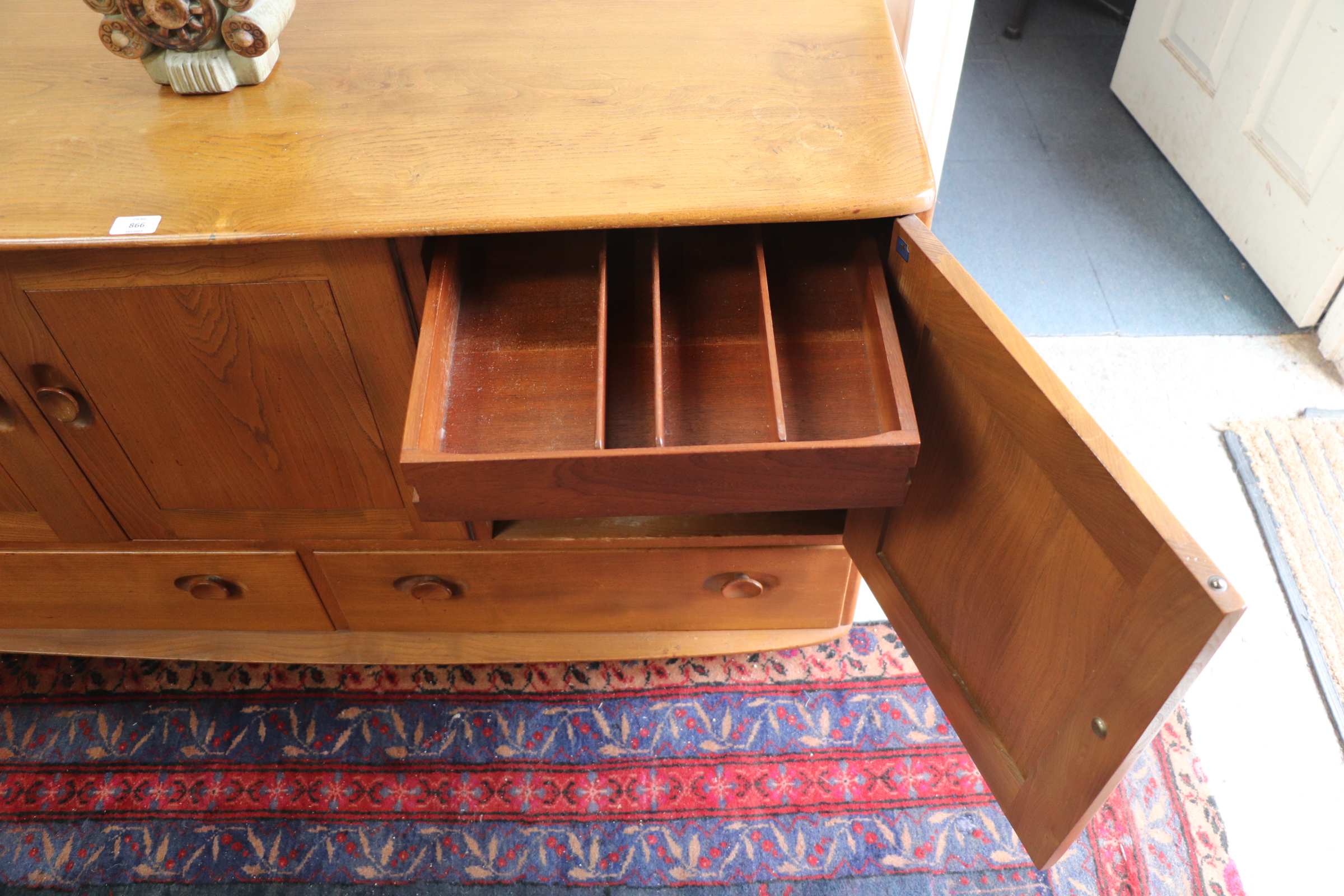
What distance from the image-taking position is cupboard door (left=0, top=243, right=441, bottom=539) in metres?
0.86

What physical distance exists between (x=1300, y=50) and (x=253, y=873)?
7.12 feet

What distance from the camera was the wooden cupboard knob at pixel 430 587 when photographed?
1174 mm

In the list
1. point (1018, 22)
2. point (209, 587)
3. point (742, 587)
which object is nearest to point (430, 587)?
point (209, 587)

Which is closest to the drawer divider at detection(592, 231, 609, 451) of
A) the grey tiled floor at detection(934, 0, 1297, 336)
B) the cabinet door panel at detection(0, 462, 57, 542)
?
the cabinet door panel at detection(0, 462, 57, 542)

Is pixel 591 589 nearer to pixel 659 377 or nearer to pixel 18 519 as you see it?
pixel 659 377

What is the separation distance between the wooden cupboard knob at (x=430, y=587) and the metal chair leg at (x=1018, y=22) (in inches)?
86.6

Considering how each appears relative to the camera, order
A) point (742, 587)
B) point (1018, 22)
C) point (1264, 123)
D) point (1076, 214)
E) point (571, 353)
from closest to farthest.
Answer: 1. point (571, 353)
2. point (742, 587)
3. point (1264, 123)
4. point (1076, 214)
5. point (1018, 22)

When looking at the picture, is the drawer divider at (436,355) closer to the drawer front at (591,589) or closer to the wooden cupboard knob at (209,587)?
the drawer front at (591,589)

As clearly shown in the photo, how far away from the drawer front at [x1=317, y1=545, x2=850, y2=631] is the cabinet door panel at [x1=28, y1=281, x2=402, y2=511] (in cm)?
14

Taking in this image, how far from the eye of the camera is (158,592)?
1.22 m

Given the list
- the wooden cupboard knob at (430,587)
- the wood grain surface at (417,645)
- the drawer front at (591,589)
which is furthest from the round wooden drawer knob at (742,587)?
the wooden cupboard knob at (430,587)

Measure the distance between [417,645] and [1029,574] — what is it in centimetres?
86

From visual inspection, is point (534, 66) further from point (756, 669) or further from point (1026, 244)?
point (1026, 244)

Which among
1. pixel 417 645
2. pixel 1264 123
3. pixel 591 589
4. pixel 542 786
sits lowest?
pixel 542 786
